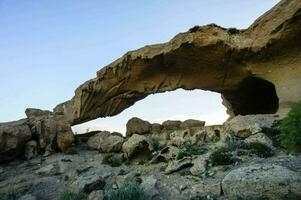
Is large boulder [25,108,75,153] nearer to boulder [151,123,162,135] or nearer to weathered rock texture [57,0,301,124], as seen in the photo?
weathered rock texture [57,0,301,124]

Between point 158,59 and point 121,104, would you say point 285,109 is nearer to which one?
point 158,59

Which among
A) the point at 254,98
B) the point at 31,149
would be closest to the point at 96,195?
the point at 31,149

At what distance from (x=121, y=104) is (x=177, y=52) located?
6.46m

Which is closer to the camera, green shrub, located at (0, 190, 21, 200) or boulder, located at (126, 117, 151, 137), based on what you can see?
green shrub, located at (0, 190, 21, 200)

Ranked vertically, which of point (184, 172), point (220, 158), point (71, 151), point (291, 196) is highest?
point (71, 151)

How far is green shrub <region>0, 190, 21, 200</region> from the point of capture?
16016 millimetres

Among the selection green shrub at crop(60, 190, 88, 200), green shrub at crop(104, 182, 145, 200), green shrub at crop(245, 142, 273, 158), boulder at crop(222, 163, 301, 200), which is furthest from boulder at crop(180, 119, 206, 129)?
boulder at crop(222, 163, 301, 200)

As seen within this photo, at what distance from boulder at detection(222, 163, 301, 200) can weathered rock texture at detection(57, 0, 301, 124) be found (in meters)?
10.2

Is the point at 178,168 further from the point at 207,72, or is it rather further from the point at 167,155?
the point at 207,72

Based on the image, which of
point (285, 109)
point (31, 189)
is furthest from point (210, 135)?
point (31, 189)

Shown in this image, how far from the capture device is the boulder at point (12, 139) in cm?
2205

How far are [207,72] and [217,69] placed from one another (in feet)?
2.45

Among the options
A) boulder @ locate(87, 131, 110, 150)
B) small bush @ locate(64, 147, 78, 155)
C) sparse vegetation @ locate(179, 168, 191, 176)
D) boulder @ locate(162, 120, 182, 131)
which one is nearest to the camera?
sparse vegetation @ locate(179, 168, 191, 176)

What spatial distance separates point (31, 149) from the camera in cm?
2300
